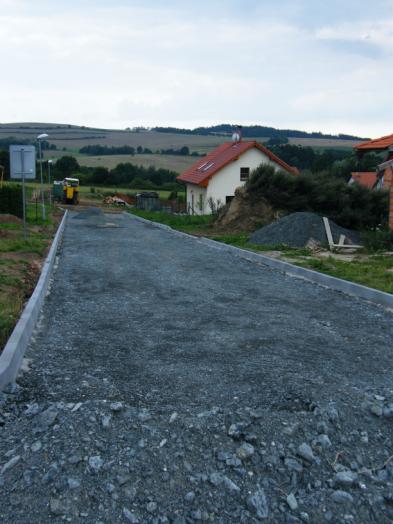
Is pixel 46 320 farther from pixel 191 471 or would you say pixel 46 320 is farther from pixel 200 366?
pixel 191 471

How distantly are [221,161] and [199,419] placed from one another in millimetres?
35712

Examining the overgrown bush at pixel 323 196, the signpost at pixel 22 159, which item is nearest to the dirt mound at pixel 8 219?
the signpost at pixel 22 159

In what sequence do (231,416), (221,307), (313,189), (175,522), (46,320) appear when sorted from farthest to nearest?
1. (313,189)
2. (221,307)
3. (46,320)
4. (231,416)
5. (175,522)

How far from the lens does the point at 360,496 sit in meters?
3.20

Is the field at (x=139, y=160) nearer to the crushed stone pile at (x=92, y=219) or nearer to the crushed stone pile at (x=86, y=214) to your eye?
the crushed stone pile at (x=86, y=214)

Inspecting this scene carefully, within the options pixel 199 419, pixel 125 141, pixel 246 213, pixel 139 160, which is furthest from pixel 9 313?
pixel 125 141

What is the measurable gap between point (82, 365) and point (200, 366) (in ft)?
3.78

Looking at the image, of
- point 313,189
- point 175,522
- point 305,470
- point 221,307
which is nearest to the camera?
point 175,522

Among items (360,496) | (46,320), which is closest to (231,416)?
(360,496)

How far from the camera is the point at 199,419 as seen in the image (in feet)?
13.0

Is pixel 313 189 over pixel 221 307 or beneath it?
over

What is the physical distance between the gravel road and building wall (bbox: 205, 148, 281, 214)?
30.9 metres

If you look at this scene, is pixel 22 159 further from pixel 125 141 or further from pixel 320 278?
pixel 125 141

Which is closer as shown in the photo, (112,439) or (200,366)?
(112,439)
